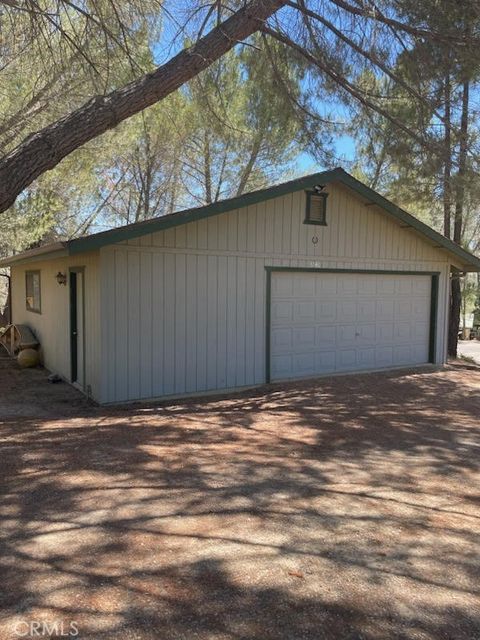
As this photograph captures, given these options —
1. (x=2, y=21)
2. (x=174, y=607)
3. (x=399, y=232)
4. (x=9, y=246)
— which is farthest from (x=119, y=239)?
(x=9, y=246)

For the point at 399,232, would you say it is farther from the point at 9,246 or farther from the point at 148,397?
the point at 9,246

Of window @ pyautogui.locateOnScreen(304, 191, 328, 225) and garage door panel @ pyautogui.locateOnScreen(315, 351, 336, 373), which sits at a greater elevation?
window @ pyautogui.locateOnScreen(304, 191, 328, 225)

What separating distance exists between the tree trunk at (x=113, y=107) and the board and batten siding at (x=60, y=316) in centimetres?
191

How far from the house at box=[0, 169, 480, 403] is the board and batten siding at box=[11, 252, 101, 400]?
37 millimetres

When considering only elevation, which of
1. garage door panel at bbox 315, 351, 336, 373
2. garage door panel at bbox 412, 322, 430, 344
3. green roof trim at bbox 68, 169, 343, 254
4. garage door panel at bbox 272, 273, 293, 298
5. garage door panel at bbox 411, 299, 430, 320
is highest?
green roof trim at bbox 68, 169, 343, 254

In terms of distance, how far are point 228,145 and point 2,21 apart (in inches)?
387

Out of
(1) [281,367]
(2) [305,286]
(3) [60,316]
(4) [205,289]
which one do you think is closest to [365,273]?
(2) [305,286]

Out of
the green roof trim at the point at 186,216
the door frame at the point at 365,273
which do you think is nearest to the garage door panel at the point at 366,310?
the door frame at the point at 365,273

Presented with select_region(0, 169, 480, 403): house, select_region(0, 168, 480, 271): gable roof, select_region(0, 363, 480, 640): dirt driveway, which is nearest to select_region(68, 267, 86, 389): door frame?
select_region(0, 169, 480, 403): house

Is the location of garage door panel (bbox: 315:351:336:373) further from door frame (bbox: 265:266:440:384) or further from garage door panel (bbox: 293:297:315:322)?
door frame (bbox: 265:266:440:384)

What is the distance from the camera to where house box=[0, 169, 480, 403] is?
725 cm

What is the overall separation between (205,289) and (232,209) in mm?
1278

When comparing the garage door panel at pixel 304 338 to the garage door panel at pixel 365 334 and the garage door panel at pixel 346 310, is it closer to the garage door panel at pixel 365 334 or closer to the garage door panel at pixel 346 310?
the garage door panel at pixel 346 310

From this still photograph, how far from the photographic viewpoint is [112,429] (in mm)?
5613
